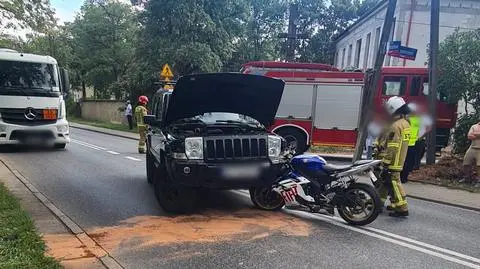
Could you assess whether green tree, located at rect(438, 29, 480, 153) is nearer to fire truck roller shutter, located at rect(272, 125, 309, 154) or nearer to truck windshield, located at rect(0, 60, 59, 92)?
fire truck roller shutter, located at rect(272, 125, 309, 154)

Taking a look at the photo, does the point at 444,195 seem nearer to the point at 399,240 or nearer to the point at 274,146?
the point at 399,240

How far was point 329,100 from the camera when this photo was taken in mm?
15266

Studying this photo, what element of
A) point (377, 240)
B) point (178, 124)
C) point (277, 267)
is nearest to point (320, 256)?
point (277, 267)

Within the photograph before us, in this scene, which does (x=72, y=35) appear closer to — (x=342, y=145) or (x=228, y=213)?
(x=342, y=145)

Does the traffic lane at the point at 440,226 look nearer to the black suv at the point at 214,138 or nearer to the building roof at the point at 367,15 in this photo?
the black suv at the point at 214,138

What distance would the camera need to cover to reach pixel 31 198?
7496 mm

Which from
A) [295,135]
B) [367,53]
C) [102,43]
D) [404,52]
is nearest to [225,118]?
[295,135]

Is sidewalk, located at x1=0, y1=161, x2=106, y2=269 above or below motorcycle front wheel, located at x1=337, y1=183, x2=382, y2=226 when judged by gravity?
below

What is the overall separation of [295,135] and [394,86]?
11.6ft

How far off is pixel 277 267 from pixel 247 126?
112 inches

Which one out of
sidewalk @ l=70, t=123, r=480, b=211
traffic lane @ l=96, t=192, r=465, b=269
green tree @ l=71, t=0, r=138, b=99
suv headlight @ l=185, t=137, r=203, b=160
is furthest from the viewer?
green tree @ l=71, t=0, r=138, b=99

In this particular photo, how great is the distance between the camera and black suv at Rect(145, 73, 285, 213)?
21.1 feet

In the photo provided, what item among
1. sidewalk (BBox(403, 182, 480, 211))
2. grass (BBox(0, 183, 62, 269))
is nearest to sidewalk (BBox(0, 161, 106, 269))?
grass (BBox(0, 183, 62, 269))

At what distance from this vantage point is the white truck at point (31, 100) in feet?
42.8
